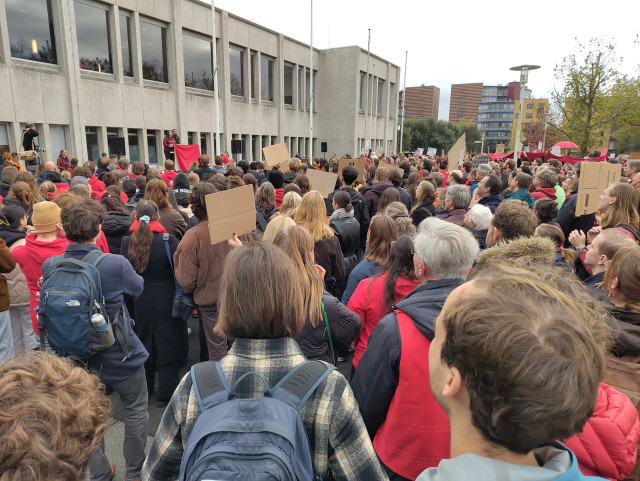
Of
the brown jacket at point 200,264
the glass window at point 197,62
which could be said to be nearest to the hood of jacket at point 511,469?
the brown jacket at point 200,264

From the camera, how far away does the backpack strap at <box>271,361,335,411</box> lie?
1287 millimetres

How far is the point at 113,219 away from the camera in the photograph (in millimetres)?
4656

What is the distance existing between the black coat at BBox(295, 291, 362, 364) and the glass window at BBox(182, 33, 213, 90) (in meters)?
22.7

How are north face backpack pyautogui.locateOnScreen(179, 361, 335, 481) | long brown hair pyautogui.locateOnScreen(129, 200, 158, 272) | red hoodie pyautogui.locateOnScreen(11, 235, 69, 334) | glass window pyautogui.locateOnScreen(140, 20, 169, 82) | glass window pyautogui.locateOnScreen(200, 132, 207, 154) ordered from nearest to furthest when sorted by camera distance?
1. north face backpack pyautogui.locateOnScreen(179, 361, 335, 481)
2. red hoodie pyautogui.locateOnScreen(11, 235, 69, 334)
3. long brown hair pyautogui.locateOnScreen(129, 200, 158, 272)
4. glass window pyautogui.locateOnScreen(140, 20, 169, 82)
5. glass window pyautogui.locateOnScreen(200, 132, 207, 154)

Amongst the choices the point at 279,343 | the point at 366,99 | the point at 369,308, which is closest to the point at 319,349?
the point at 369,308

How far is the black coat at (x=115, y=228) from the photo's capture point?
461 centimetres

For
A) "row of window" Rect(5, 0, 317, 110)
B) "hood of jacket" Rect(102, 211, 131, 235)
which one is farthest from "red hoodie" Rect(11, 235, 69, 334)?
"row of window" Rect(5, 0, 317, 110)

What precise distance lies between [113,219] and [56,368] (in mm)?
3994

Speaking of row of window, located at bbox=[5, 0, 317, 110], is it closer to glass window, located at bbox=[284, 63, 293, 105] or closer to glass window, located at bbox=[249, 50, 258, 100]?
glass window, located at bbox=[249, 50, 258, 100]

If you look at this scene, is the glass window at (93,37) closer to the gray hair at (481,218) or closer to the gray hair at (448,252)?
the gray hair at (481,218)

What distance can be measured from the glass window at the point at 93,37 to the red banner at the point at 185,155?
26.7 feet

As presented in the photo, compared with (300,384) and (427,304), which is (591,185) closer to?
(427,304)

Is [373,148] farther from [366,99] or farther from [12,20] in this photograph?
[12,20]

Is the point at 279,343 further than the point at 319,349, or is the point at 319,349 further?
the point at 319,349
